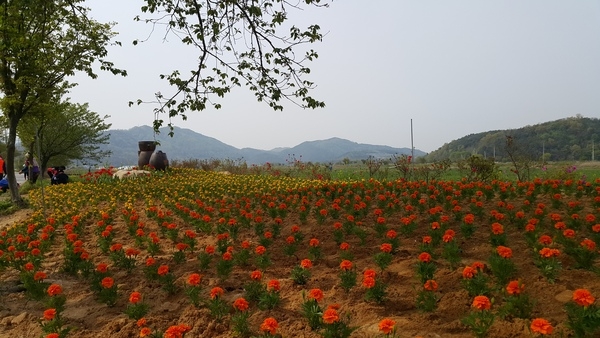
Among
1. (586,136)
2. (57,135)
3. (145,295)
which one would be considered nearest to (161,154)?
(57,135)

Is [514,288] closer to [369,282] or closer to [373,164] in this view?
[369,282]

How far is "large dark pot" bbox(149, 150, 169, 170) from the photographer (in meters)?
22.5

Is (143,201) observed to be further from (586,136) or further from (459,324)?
(586,136)

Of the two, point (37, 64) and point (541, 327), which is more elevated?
point (37, 64)

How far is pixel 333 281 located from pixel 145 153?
22468 millimetres

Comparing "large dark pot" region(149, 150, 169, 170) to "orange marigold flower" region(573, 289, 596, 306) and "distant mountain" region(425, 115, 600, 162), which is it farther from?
"distant mountain" region(425, 115, 600, 162)

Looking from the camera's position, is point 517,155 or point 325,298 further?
point 517,155

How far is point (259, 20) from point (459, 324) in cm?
535

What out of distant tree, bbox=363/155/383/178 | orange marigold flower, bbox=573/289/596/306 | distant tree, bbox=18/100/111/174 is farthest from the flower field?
distant tree, bbox=18/100/111/174

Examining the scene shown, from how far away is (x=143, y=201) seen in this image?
39.4 ft

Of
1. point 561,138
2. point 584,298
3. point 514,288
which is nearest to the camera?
point 584,298

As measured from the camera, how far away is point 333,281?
4457mm

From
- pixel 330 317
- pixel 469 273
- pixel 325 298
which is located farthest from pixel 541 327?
pixel 325 298

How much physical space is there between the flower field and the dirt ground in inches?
0.6
